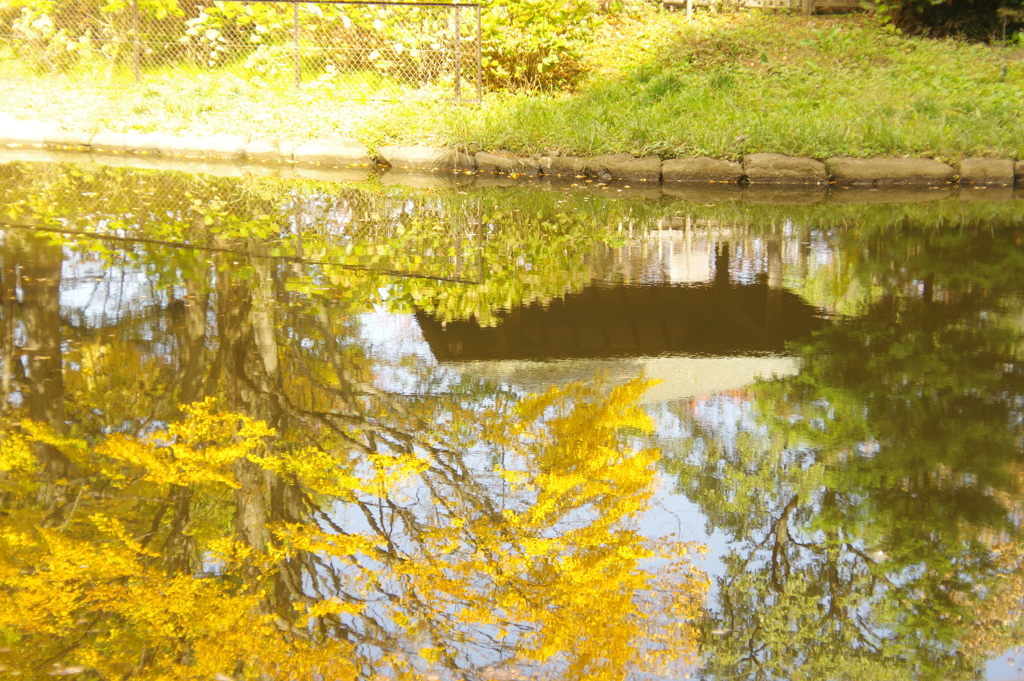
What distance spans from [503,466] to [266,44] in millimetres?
11539

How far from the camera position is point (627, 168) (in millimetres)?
9883

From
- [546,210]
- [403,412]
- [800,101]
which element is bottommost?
[403,412]

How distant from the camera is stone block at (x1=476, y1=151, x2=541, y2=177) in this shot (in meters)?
10.2

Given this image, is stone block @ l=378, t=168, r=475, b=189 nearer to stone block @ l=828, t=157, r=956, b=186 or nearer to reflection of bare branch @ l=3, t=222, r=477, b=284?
reflection of bare branch @ l=3, t=222, r=477, b=284

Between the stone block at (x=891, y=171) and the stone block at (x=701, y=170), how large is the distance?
100 cm

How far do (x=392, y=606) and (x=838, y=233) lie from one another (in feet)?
19.2

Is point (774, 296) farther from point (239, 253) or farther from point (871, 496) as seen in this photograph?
point (239, 253)

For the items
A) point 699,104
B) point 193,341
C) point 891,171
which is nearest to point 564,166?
point 699,104

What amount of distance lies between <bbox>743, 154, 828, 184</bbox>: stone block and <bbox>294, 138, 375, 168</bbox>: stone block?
167 inches

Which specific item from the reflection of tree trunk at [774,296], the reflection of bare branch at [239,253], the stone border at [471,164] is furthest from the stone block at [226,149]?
the reflection of tree trunk at [774,296]

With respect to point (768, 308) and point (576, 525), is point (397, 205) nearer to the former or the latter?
point (768, 308)

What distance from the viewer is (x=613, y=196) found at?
911 centimetres

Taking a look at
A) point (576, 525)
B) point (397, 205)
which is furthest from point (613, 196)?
point (576, 525)

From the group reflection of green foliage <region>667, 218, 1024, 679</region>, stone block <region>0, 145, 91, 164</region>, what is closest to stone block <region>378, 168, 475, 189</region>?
stone block <region>0, 145, 91, 164</region>
